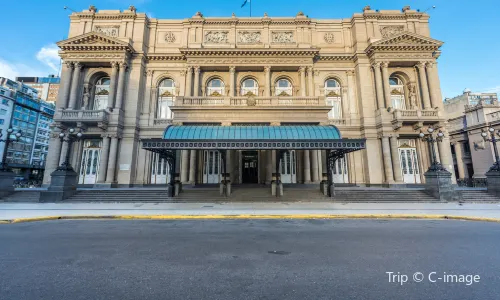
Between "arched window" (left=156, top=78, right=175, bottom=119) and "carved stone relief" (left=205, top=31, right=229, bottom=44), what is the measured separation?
7076mm

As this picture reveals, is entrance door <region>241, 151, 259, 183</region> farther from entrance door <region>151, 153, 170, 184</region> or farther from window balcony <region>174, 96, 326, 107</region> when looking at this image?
entrance door <region>151, 153, 170, 184</region>

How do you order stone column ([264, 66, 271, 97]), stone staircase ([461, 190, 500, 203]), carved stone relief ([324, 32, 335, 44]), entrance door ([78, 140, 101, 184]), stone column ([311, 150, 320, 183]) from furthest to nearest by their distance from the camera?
1. carved stone relief ([324, 32, 335, 44])
2. stone column ([264, 66, 271, 97])
3. entrance door ([78, 140, 101, 184])
4. stone column ([311, 150, 320, 183])
5. stone staircase ([461, 190, 500, 203])

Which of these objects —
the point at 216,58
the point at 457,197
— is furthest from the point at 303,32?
the point at 457,197

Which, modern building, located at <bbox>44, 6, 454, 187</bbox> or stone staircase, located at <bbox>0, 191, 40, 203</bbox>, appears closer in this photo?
stone staircase, located at <bbox>0, 191, 40, 203</bbox>

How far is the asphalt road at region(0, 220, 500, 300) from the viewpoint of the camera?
10.4 ft

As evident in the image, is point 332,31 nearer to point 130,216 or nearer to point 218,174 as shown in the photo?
point 218,174

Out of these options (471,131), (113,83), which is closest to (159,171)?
(113,83)

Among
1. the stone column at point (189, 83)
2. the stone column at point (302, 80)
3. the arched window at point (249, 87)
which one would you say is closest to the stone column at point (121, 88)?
the stone column at point (189, 83)

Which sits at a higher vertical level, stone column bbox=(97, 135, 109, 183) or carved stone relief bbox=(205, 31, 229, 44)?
carved stone relief bbox=(205, 31, 229, 44)

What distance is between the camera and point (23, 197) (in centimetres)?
1647

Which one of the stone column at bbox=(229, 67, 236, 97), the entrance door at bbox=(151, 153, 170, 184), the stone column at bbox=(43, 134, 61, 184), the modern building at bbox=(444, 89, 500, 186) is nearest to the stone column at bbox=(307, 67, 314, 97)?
the stone column at bbox=(229, 67, 236, 97)

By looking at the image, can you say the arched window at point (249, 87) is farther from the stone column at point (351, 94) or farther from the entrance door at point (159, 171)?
the entrance door at point (159, 171)

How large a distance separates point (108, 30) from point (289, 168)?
27487 millimetres

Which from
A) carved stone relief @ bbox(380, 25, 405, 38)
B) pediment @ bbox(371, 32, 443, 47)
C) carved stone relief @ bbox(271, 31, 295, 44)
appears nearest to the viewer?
pediment @ bbox(371, 32, 443, 47)
